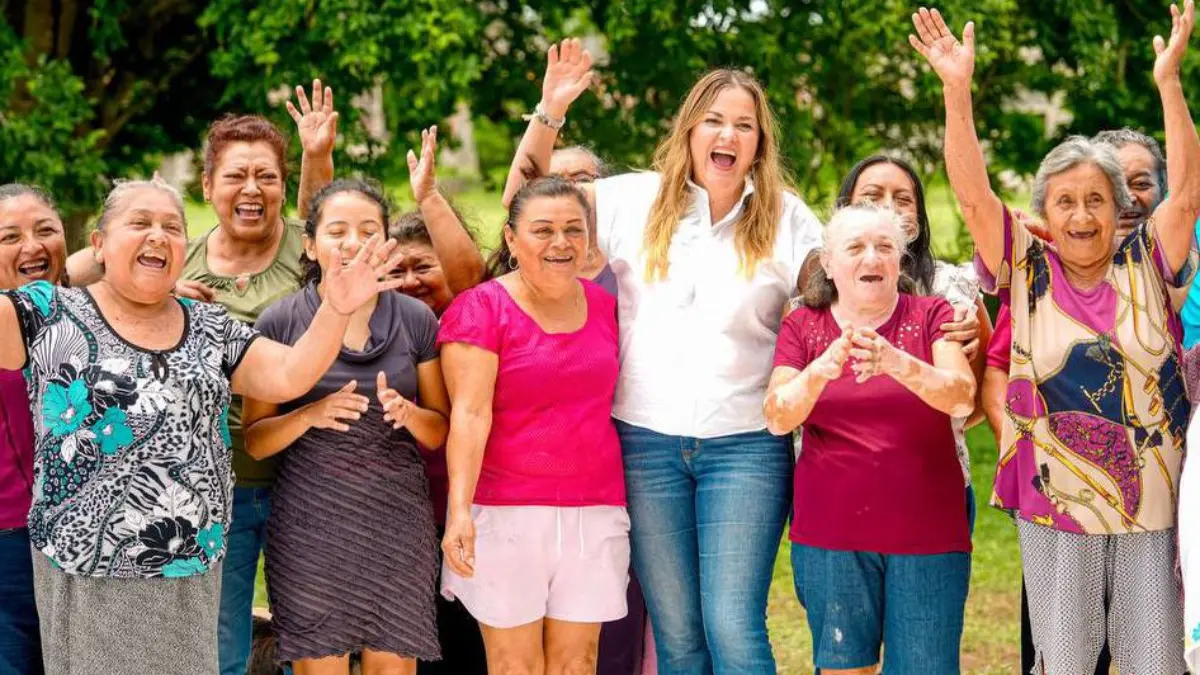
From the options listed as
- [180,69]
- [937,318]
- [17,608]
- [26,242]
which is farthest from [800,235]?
[180,69]

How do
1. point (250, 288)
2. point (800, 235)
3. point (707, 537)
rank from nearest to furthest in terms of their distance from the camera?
1. point (707, 537)
2. point (800, 235)
3. point (250, 288)

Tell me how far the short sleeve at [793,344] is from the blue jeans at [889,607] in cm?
55

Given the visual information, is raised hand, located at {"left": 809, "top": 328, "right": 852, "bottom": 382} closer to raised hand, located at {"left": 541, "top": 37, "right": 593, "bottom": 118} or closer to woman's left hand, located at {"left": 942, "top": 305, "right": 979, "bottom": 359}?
woman's left hand, located at {"left": 942, "top": 305, "right": 979, "bottom": 359}

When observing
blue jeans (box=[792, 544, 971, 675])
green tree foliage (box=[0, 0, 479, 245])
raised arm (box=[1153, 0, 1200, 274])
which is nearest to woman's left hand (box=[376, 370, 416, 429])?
blue jeans (box=[792, 544, 971, 675])

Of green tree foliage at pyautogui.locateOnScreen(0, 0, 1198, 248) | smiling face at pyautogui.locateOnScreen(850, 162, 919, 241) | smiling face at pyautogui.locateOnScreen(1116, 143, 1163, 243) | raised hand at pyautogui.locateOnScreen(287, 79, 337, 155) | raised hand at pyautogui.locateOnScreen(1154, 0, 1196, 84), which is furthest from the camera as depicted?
green tree foliage at pyautogui.locateOnScreen(0, 0, 1198, 248)

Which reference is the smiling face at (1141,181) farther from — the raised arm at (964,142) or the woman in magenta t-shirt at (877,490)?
the woman in magenta t-shirt at (877,490)

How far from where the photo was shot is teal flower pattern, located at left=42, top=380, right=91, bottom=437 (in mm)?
3945

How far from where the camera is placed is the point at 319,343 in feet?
13.6

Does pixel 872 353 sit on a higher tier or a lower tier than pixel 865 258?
lower

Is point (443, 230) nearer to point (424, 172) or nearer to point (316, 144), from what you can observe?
point (424, 172)

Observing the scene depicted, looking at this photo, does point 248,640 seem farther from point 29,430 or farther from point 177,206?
point 177,206

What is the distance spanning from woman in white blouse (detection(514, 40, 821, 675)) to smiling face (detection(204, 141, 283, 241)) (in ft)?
3.88

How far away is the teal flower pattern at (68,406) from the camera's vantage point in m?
3.95

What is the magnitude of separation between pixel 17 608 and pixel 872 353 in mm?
2625
